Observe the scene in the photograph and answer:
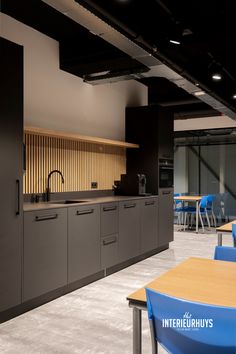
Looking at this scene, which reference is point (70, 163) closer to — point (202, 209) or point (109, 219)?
point (109, 219)

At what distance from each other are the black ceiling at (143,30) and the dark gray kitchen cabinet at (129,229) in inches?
73.0

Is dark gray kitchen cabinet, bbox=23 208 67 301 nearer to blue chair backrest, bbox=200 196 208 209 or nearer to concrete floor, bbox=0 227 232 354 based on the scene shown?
concrete floor, bbox=0 227 232 354

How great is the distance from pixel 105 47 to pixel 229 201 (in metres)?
6.18

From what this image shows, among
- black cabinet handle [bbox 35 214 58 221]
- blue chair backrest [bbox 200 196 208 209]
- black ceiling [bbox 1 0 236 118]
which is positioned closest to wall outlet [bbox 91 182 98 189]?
black ceiling [bbox 1 0 236 118]

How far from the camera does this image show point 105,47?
14.7 feet

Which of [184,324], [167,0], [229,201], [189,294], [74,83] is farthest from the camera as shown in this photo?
[229,201]

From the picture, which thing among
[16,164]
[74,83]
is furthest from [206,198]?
[16,164]

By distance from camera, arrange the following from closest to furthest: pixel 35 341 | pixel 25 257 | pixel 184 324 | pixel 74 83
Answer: pixel 184 324 → pixel 35 341 → pixel 25 257 → pixel 74 83

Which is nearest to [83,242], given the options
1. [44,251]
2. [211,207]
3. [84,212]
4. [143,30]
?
[84,212]

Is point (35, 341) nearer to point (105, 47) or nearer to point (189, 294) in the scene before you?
point (189, 294)

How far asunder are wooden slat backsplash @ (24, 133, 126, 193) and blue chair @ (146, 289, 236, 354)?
2982mm

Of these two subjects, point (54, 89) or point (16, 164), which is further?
point (54, 89)

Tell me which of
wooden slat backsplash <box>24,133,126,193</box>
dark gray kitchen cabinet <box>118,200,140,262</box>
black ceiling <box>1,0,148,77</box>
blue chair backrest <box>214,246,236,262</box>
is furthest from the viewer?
dark gray kitchen cabinet <box>118,200,140,262</box>

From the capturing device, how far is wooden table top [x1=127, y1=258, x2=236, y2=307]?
1.45m
